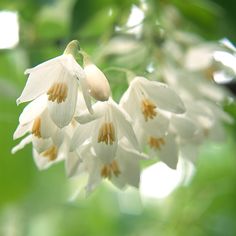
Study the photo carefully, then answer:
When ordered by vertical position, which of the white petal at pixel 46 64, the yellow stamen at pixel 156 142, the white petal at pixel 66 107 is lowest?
the yellow stamen at pixel 156 142

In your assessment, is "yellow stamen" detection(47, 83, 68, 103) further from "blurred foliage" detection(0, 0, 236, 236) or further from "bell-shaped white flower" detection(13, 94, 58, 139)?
"blurred foliage" detection(0, 0, 236, 236)

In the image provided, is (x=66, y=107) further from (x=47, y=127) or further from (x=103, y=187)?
(x=103, y=187)

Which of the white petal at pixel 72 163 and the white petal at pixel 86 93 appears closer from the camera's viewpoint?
the white petal at pixel 86 93

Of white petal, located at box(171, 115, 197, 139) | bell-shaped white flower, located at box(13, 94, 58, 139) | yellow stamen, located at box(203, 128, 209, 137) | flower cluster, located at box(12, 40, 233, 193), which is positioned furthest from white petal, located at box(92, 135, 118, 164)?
yellow stamen, located at box(203, 128, 209, 137)

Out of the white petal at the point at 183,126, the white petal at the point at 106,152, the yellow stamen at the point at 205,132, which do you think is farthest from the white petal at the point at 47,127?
the yellow stamen at the point at 205,132

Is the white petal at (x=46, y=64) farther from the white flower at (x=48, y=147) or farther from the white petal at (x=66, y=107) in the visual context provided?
the white flower at (x=48, y=147)

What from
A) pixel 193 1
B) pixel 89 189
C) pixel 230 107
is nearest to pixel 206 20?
pixel 193 1

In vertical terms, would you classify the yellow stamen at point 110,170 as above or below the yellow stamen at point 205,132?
above

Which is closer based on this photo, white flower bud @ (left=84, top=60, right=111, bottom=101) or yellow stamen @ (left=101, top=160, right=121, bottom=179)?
white flower bud @ (left=84, top=60, right=111, bottom=101)
